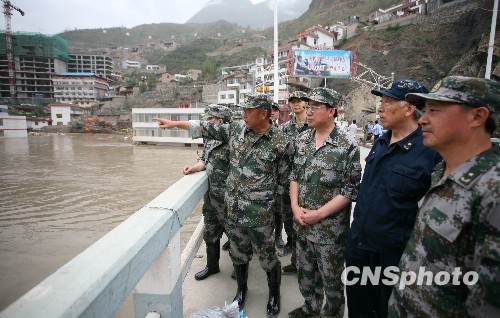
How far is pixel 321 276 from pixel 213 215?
121cm

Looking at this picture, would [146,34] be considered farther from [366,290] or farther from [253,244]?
[366,290]

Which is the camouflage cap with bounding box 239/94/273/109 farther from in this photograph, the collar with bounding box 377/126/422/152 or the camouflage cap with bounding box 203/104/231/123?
the collar with bounding box 377/126/422/152

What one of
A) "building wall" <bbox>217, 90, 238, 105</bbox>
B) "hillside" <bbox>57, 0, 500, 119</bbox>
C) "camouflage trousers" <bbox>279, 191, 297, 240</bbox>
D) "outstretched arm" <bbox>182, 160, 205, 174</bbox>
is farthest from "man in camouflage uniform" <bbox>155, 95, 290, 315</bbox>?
"building wall" <bbox>217, 90, 238, 105</bbox>

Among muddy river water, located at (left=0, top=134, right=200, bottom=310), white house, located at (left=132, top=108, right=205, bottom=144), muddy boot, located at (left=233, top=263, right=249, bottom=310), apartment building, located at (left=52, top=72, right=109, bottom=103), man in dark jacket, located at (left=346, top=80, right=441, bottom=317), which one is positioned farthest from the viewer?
apartment building, located at (left=52, top=72, right=109, bottom=103)

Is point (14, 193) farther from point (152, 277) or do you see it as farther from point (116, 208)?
point (152, 277)

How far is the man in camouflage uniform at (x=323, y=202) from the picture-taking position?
6.91 ft

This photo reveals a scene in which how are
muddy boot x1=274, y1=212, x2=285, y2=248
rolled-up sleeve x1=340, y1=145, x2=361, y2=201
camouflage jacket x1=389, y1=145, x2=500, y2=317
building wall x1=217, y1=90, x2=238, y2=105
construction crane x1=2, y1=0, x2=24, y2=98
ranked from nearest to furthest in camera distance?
camouflage jacket x1=389, y1=145, x2=500, y2=317, rolled-up sleeve x1=340, y1=145, x2=361, y2=201, muddy boot x1=274, y1=212, x2=285, y2=248, building wall x1=217, y1=90, x2=238, y2=105, construction crane x1=2, y1=0, x2=24, y2=98

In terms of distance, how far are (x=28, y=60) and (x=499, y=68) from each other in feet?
281

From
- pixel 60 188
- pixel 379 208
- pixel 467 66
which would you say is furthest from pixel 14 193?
pixel 467 66

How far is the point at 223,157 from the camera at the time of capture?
2.81 meters

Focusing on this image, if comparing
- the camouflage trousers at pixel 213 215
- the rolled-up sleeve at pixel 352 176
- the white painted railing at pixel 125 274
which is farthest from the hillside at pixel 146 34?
the white painted railing at pixel 125 274

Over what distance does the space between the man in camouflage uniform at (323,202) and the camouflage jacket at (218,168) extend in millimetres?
737

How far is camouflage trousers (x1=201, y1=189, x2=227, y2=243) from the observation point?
2811mm

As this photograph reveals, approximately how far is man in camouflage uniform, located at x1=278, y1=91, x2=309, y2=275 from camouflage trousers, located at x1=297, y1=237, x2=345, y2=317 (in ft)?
2.36
